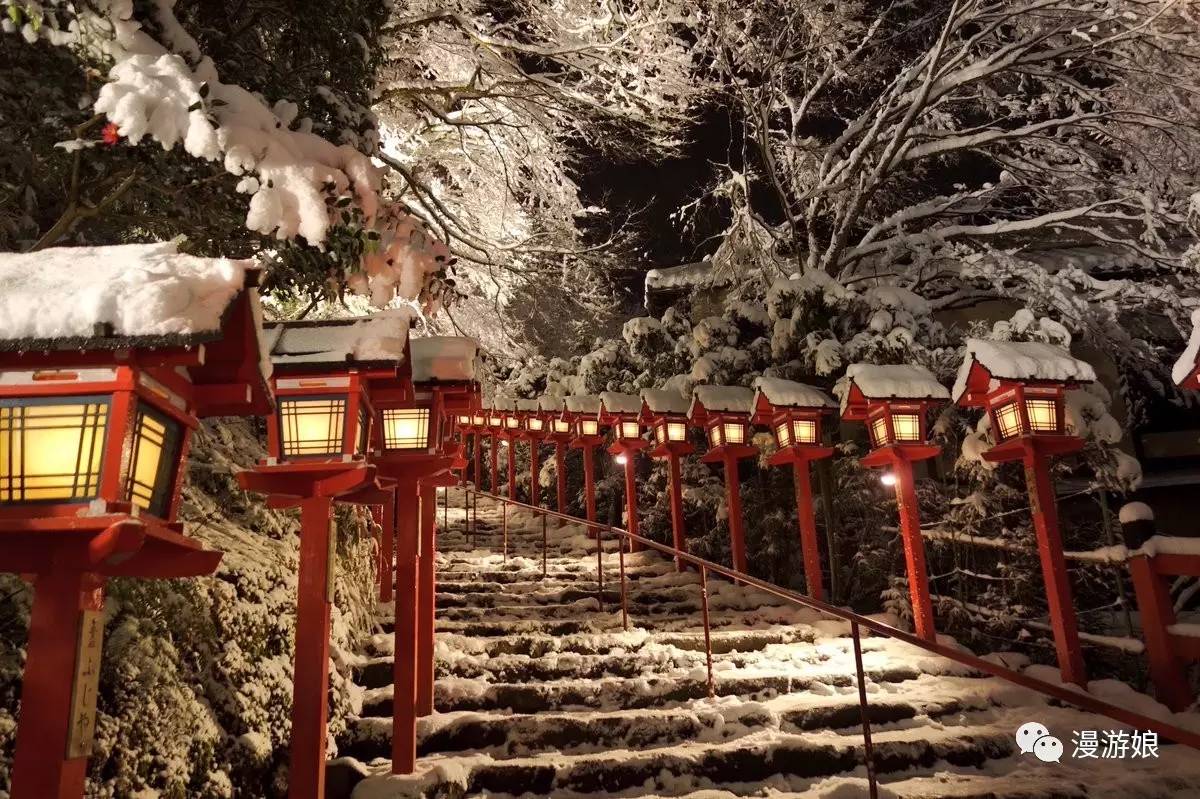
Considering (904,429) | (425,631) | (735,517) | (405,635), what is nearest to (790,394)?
(904,429)

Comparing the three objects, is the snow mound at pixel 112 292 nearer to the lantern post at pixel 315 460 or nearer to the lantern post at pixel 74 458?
the lantern post at pixel 74 458

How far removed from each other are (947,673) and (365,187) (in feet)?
26.0

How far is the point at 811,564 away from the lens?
10477 millimetres

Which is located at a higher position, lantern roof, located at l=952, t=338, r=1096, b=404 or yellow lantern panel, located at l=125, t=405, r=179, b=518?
lantern roof, located at l=952, t=338, r=1096, b=404

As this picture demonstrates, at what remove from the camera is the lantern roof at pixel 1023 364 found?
7691mm

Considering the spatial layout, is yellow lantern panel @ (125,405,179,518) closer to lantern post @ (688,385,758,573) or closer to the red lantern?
lantern post @ (688,385,758,573)

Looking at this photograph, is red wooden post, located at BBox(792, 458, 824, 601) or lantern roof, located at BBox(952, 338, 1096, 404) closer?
lantern roof, located at BBox(952, 338, 1096, 404)

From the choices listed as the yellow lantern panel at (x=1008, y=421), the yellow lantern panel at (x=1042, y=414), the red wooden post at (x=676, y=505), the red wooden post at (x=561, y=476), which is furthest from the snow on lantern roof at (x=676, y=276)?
the yellow lantern panel at (x=1042, y=414)

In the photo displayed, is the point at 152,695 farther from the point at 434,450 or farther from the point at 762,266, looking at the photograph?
the point at 762,266

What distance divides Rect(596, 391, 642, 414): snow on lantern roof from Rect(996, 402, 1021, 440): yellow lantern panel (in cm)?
828

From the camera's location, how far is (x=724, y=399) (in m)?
12.3

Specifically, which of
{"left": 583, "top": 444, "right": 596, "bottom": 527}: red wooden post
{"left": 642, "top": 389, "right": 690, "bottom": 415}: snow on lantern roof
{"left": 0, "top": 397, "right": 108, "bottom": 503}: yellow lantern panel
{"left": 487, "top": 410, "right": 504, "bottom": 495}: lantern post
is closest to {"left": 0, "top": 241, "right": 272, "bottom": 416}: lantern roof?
{"left": 0, "top": 397, "right": 108, "bottom": 503}: yellow lantern panel

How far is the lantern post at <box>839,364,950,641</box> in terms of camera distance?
29.3 feet

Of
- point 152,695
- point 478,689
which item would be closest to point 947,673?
point 478,689
